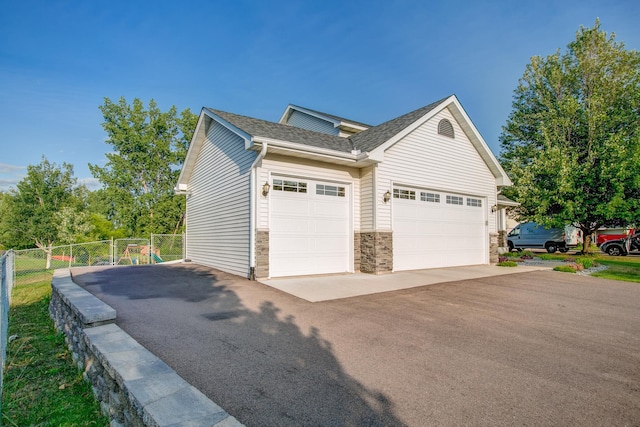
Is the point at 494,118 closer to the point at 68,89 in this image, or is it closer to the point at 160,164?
the point at 68,89

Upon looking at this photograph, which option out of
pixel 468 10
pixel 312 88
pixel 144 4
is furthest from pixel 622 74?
pixel 144 4

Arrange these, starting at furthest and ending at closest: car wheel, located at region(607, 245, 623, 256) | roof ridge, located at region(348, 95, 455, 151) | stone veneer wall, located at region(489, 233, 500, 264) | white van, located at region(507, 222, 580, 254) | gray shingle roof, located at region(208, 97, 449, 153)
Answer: white van, located at region(507, 222, 580, 254), car wheel, located at region(607, 245, 623, 256), stone veneer wall, located at region(489, 233, 500, 264), roof ridge, located at region(348, 95, 455, 151), gray shingle roof, located at region(208, 97, 449, 153)

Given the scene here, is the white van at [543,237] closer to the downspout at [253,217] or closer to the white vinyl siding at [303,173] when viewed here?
the white vinyl siding at [303,173]

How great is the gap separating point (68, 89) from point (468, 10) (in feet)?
55.4

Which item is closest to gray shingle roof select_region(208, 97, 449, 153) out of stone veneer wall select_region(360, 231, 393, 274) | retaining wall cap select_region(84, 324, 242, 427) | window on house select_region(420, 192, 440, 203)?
window on house select_region(420, 192, 440, 203)

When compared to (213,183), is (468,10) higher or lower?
higher

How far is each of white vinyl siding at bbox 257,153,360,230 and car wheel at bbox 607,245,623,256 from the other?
1754 centimetres

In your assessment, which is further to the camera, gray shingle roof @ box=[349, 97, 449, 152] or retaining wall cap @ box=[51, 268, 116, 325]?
gray shingle roof @ box=[349, 97, 449, 152]

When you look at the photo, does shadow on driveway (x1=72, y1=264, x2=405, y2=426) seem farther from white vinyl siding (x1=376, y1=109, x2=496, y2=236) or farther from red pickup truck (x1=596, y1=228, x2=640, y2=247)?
red pickup truck (x1=596, y1=228, x2=640, y2=247)

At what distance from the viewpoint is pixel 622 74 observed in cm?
1698

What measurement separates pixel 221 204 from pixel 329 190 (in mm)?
3726

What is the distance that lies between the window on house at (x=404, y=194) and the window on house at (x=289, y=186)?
303 centimetres

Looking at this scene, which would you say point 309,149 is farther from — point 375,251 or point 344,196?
point 375,251

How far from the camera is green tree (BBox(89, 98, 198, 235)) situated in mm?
27969
